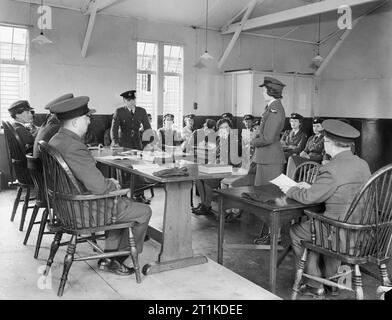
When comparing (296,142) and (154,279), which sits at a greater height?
(296,142)

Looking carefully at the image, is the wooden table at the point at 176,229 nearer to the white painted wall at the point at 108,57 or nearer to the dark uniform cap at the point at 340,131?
the dark uniform cap at the point at 340,131

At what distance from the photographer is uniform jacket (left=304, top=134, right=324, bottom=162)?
6.55 meters

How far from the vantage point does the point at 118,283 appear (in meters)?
3.11

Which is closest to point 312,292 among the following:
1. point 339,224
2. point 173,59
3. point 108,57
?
point 339,224

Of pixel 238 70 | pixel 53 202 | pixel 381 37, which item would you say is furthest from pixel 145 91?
pixel 53 202

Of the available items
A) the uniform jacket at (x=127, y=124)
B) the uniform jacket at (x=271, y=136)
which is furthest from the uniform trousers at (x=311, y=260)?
the uniform jacket at (x=127, y=124)

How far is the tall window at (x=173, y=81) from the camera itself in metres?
9.28

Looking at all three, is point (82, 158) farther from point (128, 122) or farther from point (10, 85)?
point (10, 85)

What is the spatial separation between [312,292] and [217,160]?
2445 millimetres

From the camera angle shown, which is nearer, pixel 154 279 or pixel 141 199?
pixel 154 279

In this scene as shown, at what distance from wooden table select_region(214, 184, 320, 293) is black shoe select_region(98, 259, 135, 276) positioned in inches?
32.5

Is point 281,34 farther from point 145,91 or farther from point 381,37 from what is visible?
point 145,91

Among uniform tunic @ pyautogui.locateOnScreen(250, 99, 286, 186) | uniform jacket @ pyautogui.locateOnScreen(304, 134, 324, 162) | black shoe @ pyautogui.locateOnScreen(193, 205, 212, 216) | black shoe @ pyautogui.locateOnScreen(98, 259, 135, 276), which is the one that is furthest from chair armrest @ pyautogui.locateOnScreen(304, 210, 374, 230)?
uniform jacket @ pyautogui.locateOnScreen(304, 134, 324, 162)
